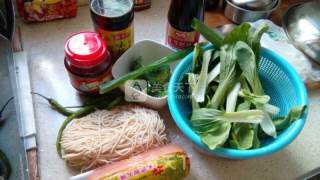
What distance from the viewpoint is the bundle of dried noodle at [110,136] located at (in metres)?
0.55

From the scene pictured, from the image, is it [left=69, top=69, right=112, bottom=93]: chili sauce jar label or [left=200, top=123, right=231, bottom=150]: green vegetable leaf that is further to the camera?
[left=69, top=69, right=112, bottom=93]: chili sauce jar label

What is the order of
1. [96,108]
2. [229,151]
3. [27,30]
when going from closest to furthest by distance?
[229,151]
[96,108]
[27,30]

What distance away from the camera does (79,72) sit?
58 centimetres

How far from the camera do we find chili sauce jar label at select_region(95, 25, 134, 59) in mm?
600

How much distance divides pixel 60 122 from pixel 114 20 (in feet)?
0.67

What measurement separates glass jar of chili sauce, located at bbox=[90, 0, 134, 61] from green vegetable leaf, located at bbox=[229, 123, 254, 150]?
24 centimetres

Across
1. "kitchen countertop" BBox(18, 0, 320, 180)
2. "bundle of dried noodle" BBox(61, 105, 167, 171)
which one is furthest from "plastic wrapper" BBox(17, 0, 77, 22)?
"bundle of dried noodle" BBox(61, 105, 167, 171)

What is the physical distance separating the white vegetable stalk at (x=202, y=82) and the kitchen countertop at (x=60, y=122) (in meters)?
0.11

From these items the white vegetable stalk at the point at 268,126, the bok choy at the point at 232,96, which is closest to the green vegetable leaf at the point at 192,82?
the bok choy at the point at 232,96

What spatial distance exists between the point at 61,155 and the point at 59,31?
29 cm

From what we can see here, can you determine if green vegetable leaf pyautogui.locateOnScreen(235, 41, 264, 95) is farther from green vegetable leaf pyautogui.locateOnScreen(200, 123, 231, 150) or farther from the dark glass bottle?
the dark glass bottle

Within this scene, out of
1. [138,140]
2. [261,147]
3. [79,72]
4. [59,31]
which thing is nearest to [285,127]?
[261,147]

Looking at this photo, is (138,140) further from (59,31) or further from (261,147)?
(59,31)

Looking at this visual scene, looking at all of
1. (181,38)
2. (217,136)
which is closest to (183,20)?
(181,38)
